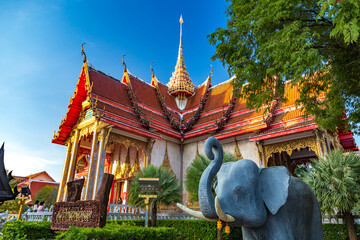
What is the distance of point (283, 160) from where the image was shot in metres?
14.5

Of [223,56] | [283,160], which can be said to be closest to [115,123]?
[223,56]

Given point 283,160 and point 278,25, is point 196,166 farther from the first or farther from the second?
point 283,160

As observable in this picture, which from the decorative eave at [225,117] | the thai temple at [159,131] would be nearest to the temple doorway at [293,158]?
the thai temple at [159,131]

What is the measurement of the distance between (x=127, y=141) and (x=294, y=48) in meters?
9.09

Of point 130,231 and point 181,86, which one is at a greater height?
point 181,86

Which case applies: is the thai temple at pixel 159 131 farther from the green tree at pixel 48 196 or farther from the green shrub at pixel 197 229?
the green tree at pixel 48 196

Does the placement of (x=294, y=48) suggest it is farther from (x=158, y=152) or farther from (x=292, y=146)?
(x=158, y=152)

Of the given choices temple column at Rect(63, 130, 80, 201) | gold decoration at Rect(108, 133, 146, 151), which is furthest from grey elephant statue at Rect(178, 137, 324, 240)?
temple column at Rect(63, 130, 80, 201)

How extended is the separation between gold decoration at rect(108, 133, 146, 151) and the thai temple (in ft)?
0.16

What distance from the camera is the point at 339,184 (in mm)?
5832

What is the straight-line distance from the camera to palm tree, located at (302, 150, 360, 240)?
18.8 feet

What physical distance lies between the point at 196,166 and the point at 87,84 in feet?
23.5

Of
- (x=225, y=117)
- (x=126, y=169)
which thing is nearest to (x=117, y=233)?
(x=126, y=169)

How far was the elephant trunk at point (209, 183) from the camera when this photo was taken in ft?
7.12
